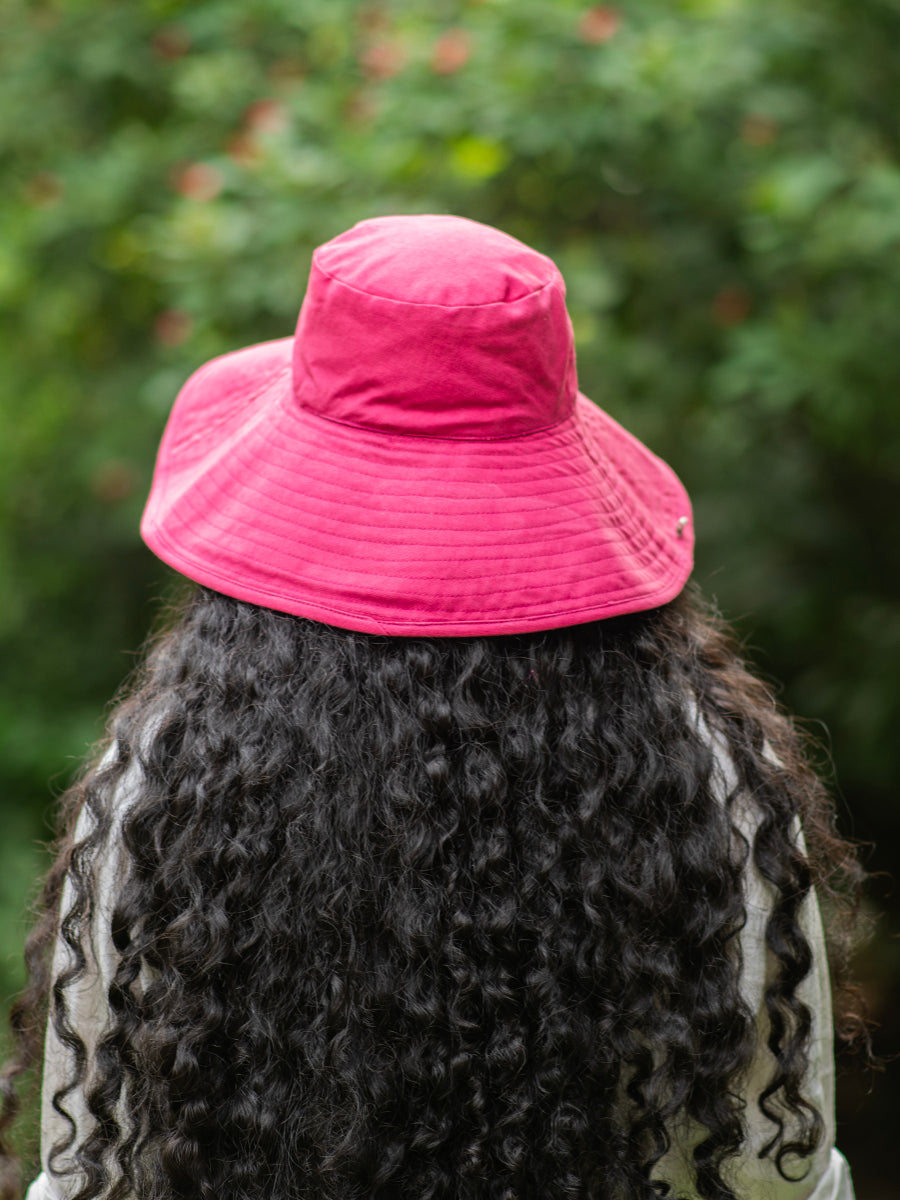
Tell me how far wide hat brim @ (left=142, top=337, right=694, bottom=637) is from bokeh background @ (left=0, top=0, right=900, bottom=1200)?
2.06 ft

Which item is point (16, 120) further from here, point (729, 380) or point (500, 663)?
point (500, 663)

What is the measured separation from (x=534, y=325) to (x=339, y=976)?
0.69 meters

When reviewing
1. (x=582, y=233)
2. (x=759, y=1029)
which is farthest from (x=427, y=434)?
(x=582, y=233)

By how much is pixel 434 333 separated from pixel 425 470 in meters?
0.13

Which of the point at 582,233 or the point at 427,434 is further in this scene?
the point at 582,233

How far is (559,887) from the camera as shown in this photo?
111cm

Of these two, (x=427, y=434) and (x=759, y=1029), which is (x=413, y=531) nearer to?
(x=427, y=434)

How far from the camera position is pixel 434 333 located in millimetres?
1043

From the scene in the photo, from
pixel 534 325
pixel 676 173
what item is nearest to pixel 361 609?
pixel 534 325

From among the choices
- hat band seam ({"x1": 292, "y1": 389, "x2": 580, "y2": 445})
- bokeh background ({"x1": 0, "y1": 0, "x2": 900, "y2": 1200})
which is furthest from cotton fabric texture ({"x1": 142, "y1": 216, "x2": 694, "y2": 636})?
bokeh background ({"x1": 0, "y1": 0, "x2": 900, "y2": 1200})

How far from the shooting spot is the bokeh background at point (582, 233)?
8.06 feet

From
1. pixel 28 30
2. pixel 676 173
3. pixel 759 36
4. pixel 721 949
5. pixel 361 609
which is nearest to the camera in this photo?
pixel 361 609

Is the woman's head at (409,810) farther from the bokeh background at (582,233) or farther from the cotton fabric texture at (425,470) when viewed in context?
the bokeh background at (582,233)

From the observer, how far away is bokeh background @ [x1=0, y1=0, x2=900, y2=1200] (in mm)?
2457
